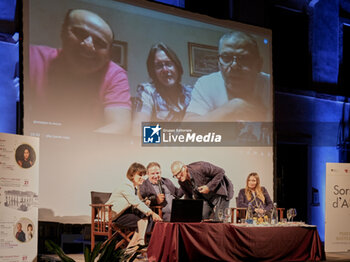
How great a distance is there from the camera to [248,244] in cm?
557

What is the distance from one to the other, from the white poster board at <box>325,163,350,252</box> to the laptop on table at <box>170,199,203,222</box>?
2.36 metres

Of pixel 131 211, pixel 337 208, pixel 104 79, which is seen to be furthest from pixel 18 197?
pixel 337 208

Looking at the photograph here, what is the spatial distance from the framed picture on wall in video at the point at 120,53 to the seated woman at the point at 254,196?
2392 mm

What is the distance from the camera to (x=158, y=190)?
713cm

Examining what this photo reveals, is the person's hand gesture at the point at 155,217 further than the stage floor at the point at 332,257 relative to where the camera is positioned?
Yes

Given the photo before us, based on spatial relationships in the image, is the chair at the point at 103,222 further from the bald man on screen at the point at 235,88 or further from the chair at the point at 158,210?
the bald man on screen at the point at 235,88

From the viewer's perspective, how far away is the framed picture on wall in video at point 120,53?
6996mm

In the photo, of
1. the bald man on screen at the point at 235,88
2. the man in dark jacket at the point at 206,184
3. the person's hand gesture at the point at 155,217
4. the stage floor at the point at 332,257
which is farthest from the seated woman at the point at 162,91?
the stage floor at the point at 332,257

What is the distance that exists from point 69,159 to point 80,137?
1.01 feet

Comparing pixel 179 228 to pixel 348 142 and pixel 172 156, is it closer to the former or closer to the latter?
pixel 172 156

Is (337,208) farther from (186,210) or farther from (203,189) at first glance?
(186,210)

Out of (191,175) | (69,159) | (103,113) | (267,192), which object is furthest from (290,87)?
(69,159)

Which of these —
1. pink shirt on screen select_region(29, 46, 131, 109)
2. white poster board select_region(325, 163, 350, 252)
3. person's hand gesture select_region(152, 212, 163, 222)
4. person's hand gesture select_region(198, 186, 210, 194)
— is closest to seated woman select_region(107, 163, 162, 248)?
person's hand gesture select_region(152, 212, 163, 222)

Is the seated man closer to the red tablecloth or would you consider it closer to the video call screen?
the video call screen
